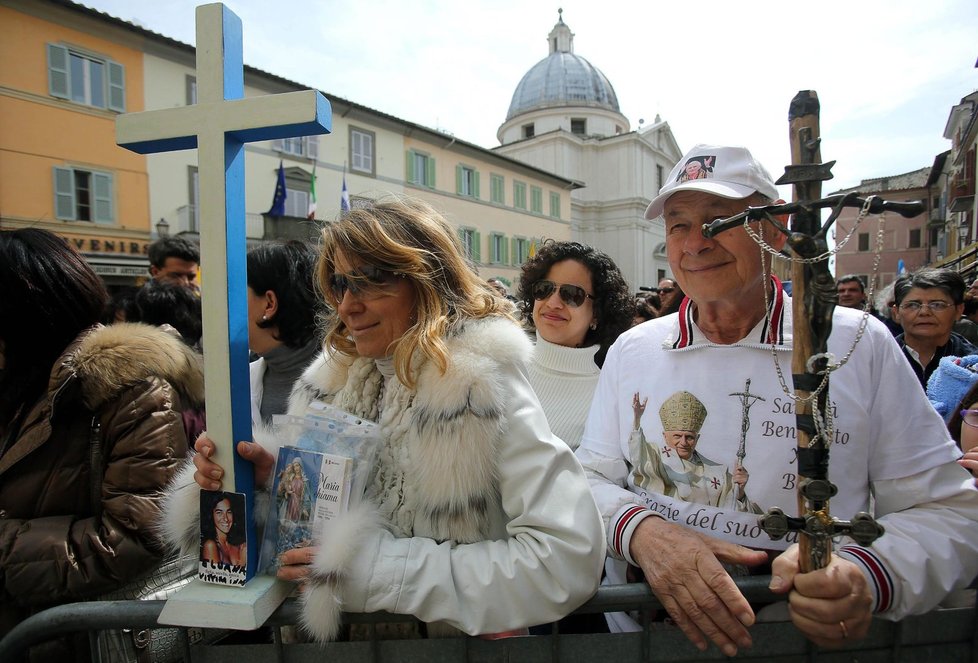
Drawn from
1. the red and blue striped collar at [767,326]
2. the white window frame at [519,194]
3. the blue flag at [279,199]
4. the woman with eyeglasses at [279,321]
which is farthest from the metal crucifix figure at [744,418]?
the white window frame at [519,194]

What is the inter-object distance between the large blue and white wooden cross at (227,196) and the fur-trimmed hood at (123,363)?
0.75 metres

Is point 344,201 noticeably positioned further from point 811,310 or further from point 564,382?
point 811,310

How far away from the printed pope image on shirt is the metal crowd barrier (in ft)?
1.00

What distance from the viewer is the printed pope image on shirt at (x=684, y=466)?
152 cm

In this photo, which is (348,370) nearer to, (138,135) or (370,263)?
(370,263)

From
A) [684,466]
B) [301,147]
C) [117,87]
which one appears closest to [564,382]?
[684,466]

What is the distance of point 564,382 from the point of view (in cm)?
303

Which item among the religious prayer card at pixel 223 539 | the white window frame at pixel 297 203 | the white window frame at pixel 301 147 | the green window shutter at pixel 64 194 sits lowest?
the religious prayer card at pixel 223 539

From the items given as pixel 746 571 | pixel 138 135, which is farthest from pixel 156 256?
pixel 746 571

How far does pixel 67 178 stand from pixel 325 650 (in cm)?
1721

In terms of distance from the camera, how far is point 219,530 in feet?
4.39

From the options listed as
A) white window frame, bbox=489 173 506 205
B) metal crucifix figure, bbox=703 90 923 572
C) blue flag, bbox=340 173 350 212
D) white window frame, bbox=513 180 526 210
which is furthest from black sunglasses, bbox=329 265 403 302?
white window frame, bbox=513 180 526 210

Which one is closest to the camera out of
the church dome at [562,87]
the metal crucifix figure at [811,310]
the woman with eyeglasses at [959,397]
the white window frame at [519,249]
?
the metal crucifix figure at [811,310]

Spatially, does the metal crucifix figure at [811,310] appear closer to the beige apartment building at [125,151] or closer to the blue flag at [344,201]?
the blue flag at [344,201]
